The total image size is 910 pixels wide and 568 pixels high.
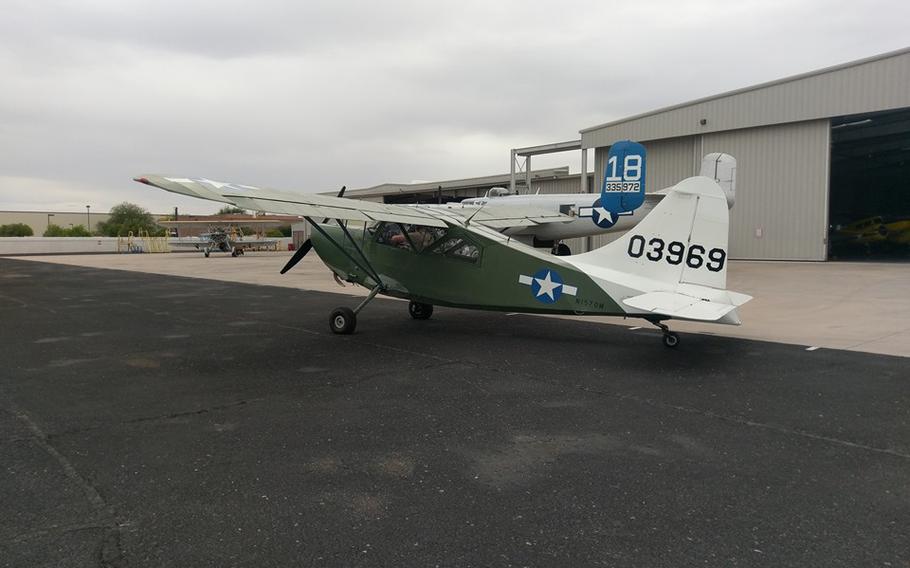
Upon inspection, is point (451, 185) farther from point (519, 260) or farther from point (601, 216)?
point (519, 260)

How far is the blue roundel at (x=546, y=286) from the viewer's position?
857cm

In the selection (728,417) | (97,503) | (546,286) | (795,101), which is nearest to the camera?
(97,503)

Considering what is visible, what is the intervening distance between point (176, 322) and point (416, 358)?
6.59 metres

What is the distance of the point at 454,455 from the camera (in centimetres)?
453

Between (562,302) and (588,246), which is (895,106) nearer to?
(588,246)

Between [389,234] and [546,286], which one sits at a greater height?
[389,234]

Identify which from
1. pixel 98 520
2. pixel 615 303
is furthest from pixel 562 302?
pixel 98 520

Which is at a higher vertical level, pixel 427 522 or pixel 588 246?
pixel 588 246

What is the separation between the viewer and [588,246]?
1347 inches

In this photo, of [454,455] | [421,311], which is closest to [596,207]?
[421,311]

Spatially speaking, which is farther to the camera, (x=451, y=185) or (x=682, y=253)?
(x=451, y=185)

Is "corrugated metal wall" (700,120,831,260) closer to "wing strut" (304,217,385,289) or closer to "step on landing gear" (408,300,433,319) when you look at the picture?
"step on landing gear" (408,300,433,319)

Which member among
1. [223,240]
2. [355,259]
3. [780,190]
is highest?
[780,190]

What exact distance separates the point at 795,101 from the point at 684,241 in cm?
2344
